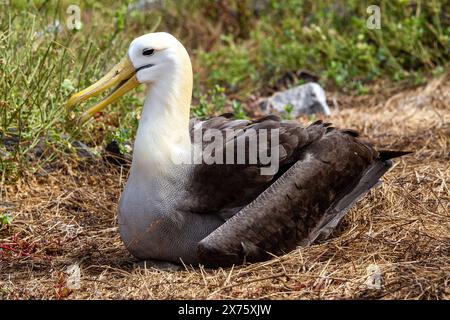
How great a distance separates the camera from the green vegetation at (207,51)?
662 cm

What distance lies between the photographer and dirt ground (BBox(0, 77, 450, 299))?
475cm

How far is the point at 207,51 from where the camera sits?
37.4ft

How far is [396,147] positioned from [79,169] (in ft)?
8.85

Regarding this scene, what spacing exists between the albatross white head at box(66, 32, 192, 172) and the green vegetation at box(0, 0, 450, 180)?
101 cm

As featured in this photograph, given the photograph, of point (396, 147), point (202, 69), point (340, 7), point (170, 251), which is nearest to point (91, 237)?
point (170, 251)

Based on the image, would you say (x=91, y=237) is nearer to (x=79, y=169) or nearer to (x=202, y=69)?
(x=79, y=169)

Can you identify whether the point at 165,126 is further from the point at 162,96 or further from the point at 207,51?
the point at 207,51

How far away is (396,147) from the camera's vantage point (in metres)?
7.86

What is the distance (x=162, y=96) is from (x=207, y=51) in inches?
245

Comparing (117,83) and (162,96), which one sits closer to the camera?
(162,96)

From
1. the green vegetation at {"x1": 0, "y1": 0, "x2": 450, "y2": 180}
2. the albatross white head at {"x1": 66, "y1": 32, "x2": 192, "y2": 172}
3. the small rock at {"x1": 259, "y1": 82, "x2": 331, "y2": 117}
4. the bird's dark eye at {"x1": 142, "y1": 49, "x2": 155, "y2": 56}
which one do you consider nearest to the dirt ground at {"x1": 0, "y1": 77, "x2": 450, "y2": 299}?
the green vegetation at {"x1": 0, "y1": 0, "x2": 450, "y2": 180}
